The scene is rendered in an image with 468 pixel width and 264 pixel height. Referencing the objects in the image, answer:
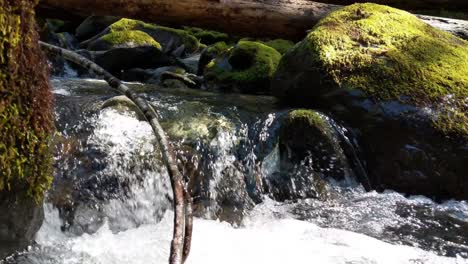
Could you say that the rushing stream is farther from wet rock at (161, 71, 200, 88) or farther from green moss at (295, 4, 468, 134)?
wet rock at (161, 71, 200, 88)

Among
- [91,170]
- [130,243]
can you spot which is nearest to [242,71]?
[91,170]

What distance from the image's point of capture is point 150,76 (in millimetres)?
8086

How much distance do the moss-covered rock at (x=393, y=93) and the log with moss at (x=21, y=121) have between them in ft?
11.1

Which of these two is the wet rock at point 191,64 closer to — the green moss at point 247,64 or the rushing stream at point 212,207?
the green moss at point 247,64

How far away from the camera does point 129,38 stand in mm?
9117

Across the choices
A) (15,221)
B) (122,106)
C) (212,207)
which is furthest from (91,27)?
(15,221)

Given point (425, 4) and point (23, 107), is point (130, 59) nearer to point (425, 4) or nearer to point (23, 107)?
point (425, 4)

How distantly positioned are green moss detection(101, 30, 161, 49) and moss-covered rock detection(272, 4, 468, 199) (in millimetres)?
4166

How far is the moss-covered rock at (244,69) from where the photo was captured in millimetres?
6930

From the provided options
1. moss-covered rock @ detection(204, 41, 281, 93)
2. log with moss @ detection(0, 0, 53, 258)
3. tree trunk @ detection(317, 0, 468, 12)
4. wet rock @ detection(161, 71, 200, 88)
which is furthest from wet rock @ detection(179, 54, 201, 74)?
log with moss @ detection(0, 0, 53, 258)

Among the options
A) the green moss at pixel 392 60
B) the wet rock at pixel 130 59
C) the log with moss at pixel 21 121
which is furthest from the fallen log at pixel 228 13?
the log with moss at pixel 21 121

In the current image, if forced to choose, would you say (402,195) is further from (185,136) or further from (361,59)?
(185,136)

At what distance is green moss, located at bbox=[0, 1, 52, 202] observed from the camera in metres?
2.02

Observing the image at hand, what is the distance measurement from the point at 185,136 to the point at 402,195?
218 centimetres
